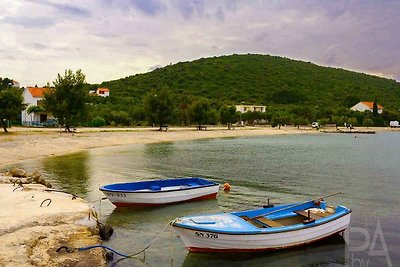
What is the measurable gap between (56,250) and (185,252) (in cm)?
475

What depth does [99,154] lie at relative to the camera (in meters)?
47.1

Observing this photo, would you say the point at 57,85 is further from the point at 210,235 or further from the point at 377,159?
the point at 210,235

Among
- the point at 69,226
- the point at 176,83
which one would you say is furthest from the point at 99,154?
the point at 176,83

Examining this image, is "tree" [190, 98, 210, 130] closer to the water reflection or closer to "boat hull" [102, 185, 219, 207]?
the water reflection

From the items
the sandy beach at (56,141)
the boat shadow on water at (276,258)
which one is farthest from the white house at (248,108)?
the boat shadow on water at (276,258)

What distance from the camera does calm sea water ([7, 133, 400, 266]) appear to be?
592 inches

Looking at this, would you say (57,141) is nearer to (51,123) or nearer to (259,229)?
(51,123)

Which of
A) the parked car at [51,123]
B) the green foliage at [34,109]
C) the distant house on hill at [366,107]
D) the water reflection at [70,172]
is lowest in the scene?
the water reflection at [70,172]

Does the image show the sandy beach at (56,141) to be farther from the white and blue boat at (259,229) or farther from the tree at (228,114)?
the white and blue boat at (259,229)

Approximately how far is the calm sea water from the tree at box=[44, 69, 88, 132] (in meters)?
17.1

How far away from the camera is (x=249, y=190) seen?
89.1 ft

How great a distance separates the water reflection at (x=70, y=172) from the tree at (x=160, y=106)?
37.7 metres

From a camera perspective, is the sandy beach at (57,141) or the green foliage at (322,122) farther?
the green foliage at (322,122)

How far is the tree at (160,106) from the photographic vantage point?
8275 centimetres
